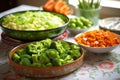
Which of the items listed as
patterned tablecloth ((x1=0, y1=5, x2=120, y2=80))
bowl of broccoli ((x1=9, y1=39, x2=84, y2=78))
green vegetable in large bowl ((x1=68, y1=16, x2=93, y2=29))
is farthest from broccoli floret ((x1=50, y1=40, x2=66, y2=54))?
Result: green vegetable in large bowl ((x1=68, y1=16, x2=93, y2=29))

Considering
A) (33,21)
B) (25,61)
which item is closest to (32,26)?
(33,21)

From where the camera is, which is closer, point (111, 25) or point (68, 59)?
point (68, 59)

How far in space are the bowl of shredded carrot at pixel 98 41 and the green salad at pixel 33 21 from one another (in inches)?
6.9

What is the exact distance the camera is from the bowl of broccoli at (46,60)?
0.98 meters

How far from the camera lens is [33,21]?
1.32 m

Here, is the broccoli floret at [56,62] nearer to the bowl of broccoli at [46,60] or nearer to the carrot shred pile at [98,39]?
the bowl of broccoli at [46,60]

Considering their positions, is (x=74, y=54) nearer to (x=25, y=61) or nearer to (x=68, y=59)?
(x=68, y=59)

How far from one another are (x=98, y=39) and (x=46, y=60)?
357mm

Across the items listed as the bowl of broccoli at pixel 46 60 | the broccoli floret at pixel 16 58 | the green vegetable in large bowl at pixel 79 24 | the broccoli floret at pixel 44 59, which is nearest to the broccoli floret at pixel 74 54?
the bowl of broccoli at pixel 46 60

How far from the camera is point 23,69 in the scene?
38.9 inches

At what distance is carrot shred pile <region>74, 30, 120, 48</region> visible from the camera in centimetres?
120

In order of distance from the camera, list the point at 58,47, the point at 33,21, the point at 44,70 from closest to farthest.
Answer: the point at 44,70, the point at 58,47, the point at 33,21

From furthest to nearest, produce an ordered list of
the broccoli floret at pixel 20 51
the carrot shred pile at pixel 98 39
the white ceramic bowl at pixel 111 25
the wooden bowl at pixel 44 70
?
the white ceramic bowl at pixel 111 25, the carrot shred pile at pixel 98 39, the broccoli floret at pixel 20 51, the wooden bowl at pixel 44 70

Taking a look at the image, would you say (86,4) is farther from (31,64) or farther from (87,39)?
(31,64)
